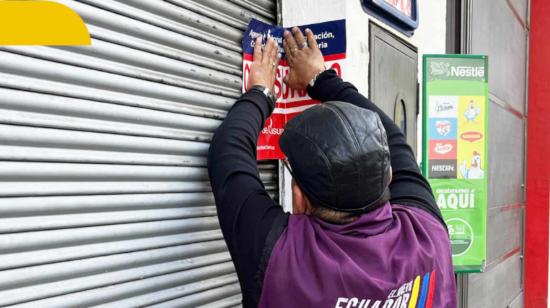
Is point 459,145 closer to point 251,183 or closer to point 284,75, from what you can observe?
point 284,75

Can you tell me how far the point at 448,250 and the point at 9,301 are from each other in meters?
1.23

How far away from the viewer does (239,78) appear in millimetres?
2109

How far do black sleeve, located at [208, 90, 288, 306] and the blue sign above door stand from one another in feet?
3.26

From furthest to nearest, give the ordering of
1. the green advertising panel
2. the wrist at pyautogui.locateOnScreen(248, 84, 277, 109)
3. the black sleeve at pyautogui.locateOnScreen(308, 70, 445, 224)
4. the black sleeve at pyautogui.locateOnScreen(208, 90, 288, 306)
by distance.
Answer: the green advertising panel → the wrist at pyautogui.locateOnScreen(248, 84, 277, 109) → the black sleeve at pyautogui.locateOnScreen(308, 70, 445, 224) → the black sleeve at pyautogui.locateOnScreen(208, 90, 288, 306)

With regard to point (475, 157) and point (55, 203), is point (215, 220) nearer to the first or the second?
point (55, 203)

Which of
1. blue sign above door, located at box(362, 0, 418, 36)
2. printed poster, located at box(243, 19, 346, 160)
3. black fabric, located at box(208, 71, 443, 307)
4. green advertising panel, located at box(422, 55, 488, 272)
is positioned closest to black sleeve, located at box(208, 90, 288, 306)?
black fabric, located at box(208, 71, 443, 307)

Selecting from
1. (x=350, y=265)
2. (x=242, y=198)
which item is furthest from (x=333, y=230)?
(x=242, y=198)

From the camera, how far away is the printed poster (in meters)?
2.18

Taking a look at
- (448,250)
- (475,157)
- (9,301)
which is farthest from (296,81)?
(475,157)

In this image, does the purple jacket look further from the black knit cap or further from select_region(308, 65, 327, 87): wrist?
select_region(308, 65, 327, 87): wrist

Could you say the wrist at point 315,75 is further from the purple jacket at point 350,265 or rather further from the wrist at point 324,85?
the purple jacket at point 350,265

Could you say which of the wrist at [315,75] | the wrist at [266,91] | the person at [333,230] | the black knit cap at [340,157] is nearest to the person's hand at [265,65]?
the wrist at [266,91]

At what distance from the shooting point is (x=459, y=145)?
3.58m

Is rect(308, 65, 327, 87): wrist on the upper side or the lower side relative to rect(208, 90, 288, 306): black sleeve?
upper
